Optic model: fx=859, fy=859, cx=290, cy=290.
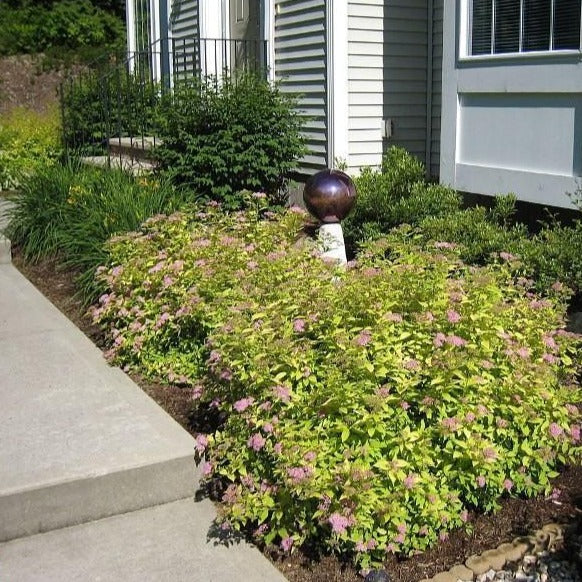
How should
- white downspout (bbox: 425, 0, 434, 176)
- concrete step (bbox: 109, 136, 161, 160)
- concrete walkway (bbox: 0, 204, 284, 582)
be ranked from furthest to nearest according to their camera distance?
concrete step (bbox: 109, 136, 161, 160), white downspout (bbox: 425, 0, 434, 176), concrete walkway (bbox: 0, 204, 284, 582)

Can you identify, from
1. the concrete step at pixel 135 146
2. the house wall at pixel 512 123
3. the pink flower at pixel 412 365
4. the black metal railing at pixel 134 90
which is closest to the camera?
the pink flower at pixel 412 365

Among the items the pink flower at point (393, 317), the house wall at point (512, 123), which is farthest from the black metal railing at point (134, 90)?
the pink flower at point (393, 317)

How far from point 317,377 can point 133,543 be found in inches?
37.1

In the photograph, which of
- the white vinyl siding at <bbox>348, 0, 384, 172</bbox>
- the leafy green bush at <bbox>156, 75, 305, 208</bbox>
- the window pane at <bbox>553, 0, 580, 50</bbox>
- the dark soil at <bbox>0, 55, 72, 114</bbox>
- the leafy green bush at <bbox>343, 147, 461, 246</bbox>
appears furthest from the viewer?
the dark soil at <bbox>0, 55, 72, 114</bbox>

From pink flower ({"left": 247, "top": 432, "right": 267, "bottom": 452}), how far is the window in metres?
3.63

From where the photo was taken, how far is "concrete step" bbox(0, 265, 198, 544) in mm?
3318

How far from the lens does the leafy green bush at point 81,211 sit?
6344mm

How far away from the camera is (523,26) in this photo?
5887 mm

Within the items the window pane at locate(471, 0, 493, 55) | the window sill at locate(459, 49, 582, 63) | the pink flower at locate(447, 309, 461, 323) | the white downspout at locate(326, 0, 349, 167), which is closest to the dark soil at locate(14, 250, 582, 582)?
the pink flower at locate(447, 309, 461, 323)

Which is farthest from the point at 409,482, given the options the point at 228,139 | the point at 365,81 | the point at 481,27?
the point at 365,81

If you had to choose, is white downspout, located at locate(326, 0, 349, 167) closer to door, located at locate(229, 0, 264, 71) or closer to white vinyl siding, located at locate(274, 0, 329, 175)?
white vinyl siding, located at locate(274, 0, 329, 175)

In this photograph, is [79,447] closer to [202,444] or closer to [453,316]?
[202,444]

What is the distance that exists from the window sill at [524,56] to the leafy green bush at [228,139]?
2085mm

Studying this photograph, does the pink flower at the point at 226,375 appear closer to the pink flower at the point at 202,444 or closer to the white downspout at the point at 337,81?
the pink flower at the point at 202,444
